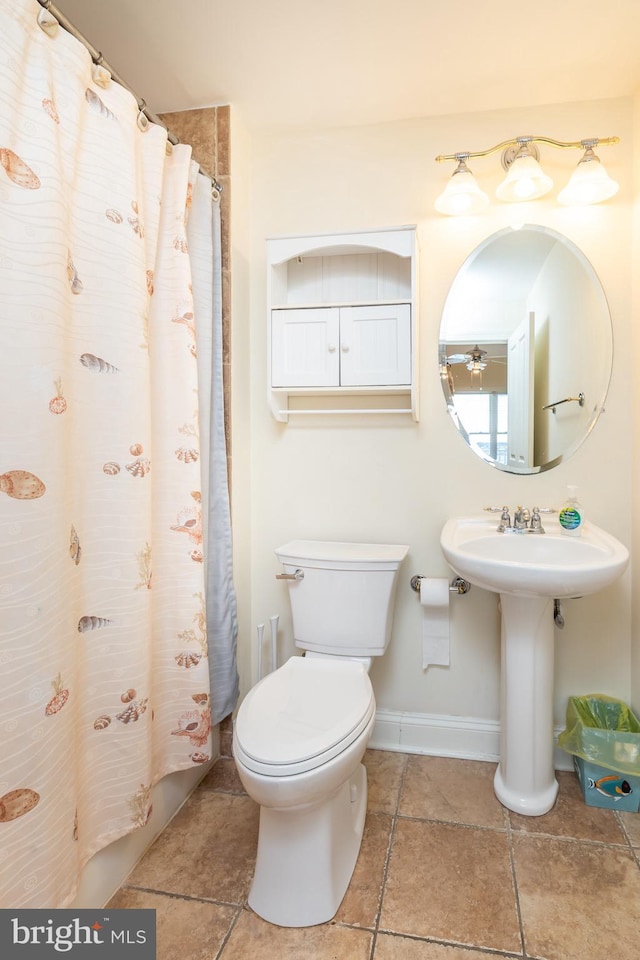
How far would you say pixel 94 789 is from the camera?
1.24 meters

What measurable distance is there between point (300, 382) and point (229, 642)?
95cm

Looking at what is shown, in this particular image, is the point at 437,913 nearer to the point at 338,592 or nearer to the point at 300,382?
the point at 338,592

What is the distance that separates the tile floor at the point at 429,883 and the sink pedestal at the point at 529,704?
64 mm

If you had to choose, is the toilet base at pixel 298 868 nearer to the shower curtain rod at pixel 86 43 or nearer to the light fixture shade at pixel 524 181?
the shower curtain rod at pixel 86 43

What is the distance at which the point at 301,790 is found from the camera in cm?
118

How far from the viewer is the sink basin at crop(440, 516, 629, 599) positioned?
1.38 m

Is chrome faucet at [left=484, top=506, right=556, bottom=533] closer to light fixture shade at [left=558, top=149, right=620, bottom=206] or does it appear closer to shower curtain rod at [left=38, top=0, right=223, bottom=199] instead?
light fixture shade at [left=558, top=149, right=620, bottom=206]

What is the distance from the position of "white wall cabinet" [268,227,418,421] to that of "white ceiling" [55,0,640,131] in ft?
1.60

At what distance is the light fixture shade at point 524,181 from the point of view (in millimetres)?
1748

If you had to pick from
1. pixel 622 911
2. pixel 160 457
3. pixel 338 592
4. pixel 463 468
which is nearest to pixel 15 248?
pixel 160 457

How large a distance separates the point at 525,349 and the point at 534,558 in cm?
75

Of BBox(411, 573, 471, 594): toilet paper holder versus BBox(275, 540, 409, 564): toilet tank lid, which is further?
BBox(411, 573, 471, 594): toilet paper holder

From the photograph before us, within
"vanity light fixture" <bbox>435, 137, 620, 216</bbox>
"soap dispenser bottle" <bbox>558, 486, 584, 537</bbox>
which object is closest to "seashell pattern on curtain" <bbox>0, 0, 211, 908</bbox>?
"vanity light fixture" <bbox>435, 137, 620, 216</bbox>

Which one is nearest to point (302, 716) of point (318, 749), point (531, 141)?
point (318, 749)
